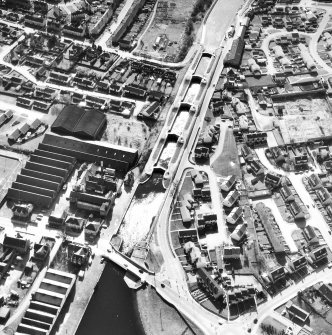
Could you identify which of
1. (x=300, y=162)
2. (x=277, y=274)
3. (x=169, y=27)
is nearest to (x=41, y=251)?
(x=277, y=274)

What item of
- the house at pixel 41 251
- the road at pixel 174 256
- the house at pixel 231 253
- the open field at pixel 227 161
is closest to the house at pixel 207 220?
the road at pixel 174 256

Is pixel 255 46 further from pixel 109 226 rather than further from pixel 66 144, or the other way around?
pixel 109 226

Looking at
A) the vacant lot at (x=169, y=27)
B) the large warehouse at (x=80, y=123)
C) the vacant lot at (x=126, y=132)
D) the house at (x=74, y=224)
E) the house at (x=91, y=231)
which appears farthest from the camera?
the vacant lot at (x=169, y=27)

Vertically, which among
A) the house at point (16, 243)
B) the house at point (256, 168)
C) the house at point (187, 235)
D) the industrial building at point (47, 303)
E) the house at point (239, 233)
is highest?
the house at point (256, 168)

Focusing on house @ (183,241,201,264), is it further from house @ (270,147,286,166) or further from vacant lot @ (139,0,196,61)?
vacant lot @ (139,0,196,61)

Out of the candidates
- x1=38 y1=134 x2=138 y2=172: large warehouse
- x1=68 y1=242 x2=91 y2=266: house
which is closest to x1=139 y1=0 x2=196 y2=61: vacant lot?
x1=38 y1=134 x2=138 y2=172: large warehouse

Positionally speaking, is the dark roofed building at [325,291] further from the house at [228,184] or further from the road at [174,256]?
the house at [228,184]
